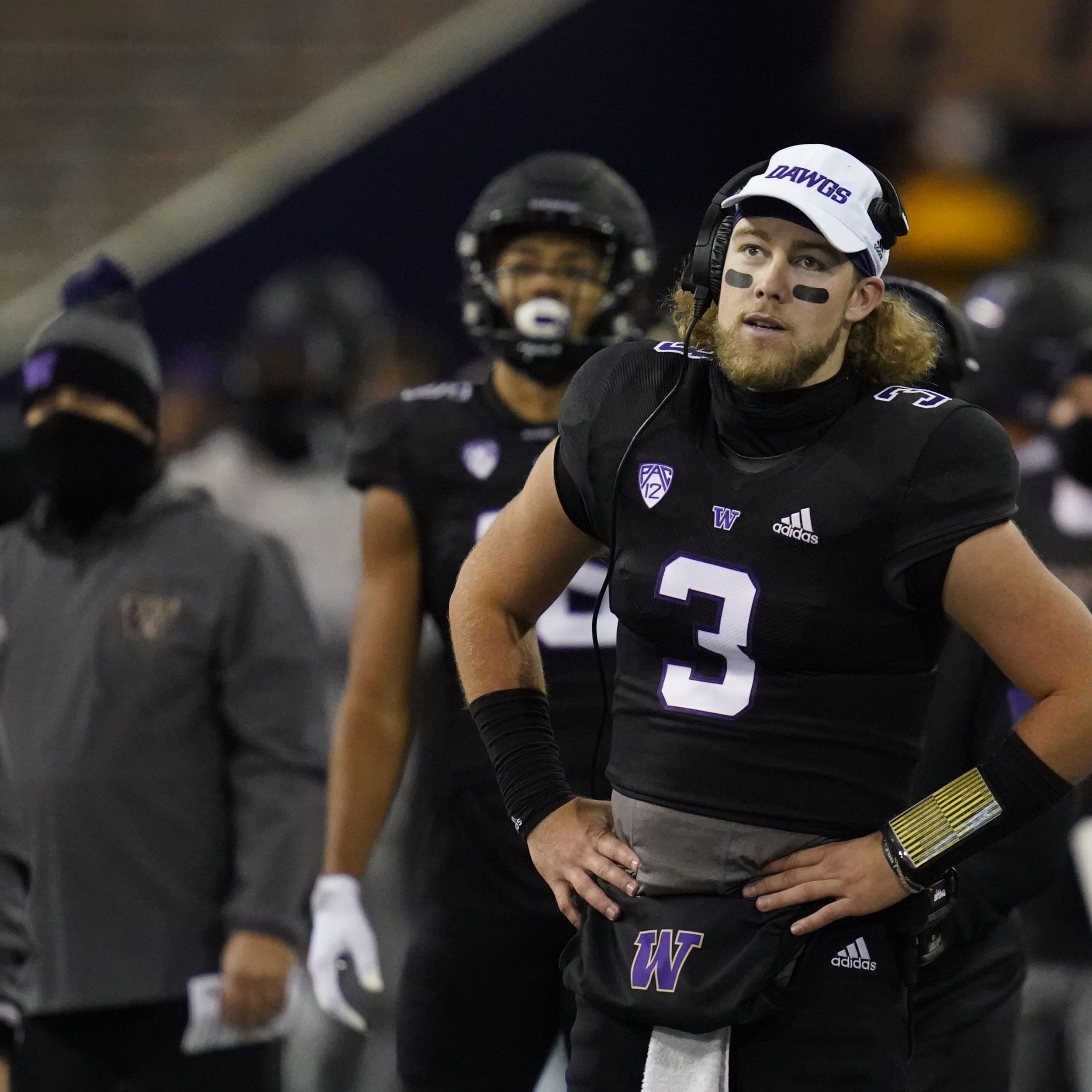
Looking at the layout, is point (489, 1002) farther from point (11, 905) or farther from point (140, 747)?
point (11, 905)

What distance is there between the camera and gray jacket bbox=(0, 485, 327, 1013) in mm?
4051

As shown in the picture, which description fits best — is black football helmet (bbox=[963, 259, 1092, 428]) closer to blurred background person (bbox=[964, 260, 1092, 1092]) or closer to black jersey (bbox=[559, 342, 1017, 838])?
blurred background person (bbox=[964, 260, 1092, 1092])

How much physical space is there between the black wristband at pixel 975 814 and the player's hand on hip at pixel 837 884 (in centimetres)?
2

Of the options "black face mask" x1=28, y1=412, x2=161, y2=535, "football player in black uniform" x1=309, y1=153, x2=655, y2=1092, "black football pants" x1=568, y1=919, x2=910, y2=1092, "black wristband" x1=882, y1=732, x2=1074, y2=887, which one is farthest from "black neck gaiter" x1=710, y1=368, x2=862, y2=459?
"black face mask" x1=28, y1=412, x2=161, y2=535

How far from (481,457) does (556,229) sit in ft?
1.50

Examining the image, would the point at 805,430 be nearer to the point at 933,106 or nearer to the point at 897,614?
the point at 897,614

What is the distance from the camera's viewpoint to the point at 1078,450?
484 cm

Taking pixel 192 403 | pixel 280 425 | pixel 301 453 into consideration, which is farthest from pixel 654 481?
pixel 192 403

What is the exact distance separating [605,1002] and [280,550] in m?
1.69

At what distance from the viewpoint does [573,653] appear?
380 centimetres

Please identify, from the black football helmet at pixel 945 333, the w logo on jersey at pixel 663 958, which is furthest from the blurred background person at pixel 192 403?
the w logo on jersey at pixel 663 958

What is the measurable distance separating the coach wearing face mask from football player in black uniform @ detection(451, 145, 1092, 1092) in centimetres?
127

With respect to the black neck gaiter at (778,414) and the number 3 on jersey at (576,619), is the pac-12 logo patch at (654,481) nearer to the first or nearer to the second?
the black neck gaiter at (778,414)

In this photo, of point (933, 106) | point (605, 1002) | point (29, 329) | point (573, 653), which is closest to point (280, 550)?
point (573, 653)
